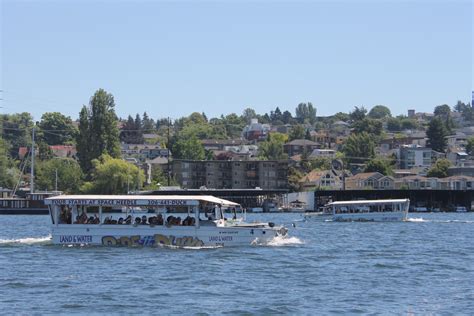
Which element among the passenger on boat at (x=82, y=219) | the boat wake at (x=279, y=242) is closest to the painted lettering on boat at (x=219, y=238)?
the boat wake at (x=279, y=242)

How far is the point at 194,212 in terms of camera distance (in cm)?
5438

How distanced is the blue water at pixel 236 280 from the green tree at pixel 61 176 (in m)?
110

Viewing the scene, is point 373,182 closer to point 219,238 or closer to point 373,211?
point 373,211

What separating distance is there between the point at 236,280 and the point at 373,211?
74170 millimetres

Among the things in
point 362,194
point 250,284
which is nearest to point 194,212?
point 250,284

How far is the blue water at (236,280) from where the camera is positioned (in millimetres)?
34500

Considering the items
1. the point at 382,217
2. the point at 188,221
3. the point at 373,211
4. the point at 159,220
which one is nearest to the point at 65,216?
the point at 159,220

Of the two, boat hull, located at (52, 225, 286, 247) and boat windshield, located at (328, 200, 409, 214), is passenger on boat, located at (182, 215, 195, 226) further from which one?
boat windshield, located at (328, 200, 409, 214)

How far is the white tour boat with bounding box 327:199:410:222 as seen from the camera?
363 feet

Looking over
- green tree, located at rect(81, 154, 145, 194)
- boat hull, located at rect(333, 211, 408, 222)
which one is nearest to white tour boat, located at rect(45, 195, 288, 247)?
boat hull, located at rect(333, 211, 408, 222)

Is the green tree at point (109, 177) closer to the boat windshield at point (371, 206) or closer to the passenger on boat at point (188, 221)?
the boat windshield at point (371, 206)

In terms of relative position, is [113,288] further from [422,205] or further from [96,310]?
[422,205]

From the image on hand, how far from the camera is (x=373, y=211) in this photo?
113 meters

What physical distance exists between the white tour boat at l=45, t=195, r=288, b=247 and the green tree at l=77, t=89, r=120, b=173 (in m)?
113
